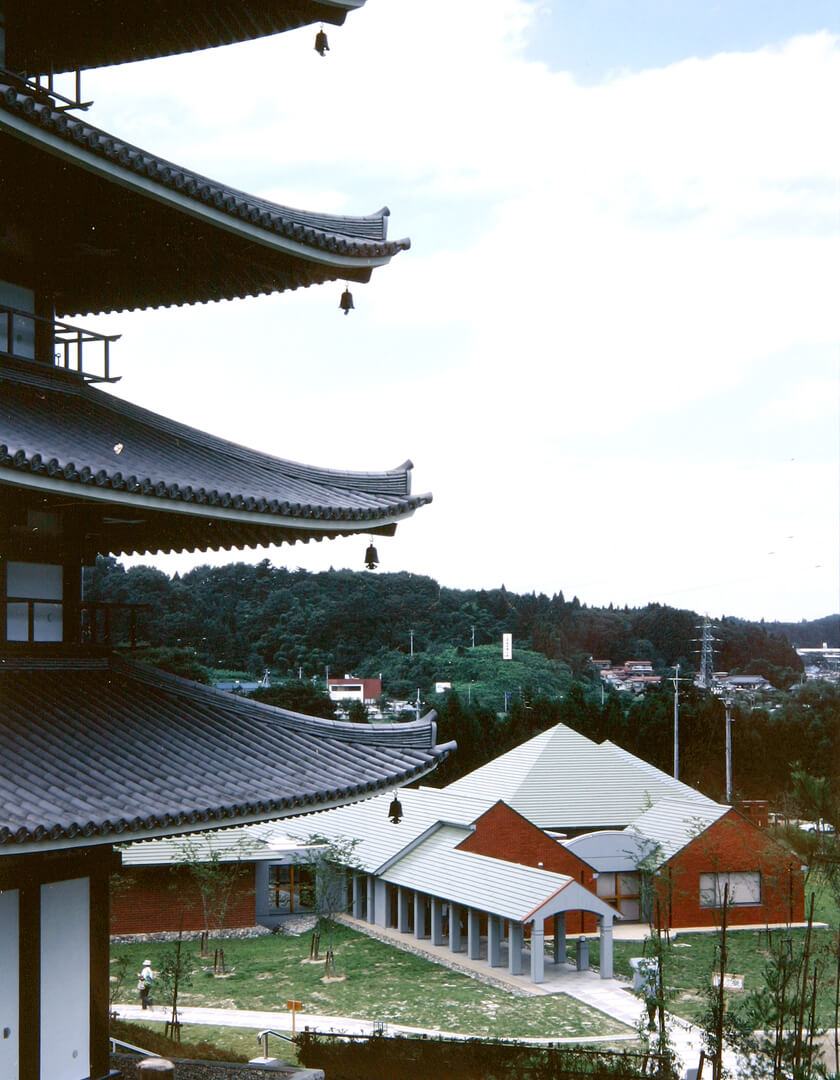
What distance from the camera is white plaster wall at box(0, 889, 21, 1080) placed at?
30.5 feet

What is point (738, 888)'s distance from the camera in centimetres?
3397

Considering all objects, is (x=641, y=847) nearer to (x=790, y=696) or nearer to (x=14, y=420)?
(x=14, y=420)

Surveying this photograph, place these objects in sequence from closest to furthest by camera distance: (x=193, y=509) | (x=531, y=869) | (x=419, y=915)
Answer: (x=193, y=509) < (x=531, y=869) < (x=419, y=915)

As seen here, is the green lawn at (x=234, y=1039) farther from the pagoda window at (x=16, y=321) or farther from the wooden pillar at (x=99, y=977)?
the pagoda window at (x=16, y=321)

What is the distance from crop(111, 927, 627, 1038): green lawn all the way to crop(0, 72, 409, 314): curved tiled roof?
52.7 feet

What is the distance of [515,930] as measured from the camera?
90.8 feet

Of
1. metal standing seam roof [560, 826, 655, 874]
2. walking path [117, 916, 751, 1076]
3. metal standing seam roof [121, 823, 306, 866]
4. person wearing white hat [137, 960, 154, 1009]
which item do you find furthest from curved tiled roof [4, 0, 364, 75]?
metal standing seam roof [560, 826, 655, 874]

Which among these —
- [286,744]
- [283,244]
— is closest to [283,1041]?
[286,744]

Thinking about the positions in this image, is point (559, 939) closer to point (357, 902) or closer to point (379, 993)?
point (379, 993)

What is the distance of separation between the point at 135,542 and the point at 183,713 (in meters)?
2.19

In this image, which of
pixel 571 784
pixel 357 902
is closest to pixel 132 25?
pixel 357 902

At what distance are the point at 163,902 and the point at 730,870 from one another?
1630 cm

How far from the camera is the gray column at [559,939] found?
2884 cm

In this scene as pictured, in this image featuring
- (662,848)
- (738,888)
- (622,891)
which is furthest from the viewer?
(622,891)
